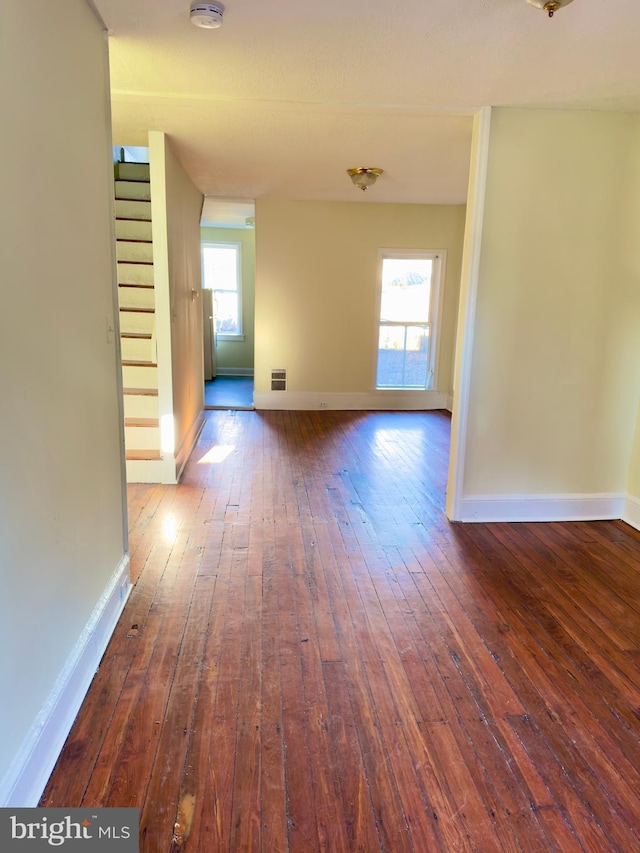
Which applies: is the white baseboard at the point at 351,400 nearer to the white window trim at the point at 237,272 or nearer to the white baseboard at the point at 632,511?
the white window trim at the point at 237,272

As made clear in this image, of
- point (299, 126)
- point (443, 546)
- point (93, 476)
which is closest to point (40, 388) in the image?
point (93, 476)

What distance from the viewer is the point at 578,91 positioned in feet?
8.83

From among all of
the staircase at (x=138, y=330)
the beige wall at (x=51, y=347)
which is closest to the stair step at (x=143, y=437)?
the staircase at (x=138, y=330)

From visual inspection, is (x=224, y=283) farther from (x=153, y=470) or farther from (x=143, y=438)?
(x=153, y=470)

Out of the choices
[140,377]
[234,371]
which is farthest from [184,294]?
[234,371]

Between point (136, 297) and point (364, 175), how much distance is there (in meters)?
2.12

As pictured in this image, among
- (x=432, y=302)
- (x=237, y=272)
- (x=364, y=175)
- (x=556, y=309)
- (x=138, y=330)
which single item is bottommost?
(x=138, y=330)

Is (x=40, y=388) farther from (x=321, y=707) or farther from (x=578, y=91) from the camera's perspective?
(x=578, y=91)

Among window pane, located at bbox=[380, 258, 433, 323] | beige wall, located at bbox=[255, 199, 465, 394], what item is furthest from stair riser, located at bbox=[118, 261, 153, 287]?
window pane, located at bbox=[380, 258, 433, 323]

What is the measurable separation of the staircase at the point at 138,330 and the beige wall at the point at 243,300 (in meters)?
4.26

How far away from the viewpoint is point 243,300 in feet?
29.8

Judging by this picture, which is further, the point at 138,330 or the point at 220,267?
the point at 220,267

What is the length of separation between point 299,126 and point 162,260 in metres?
1.26

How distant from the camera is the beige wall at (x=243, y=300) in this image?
28.8ft
